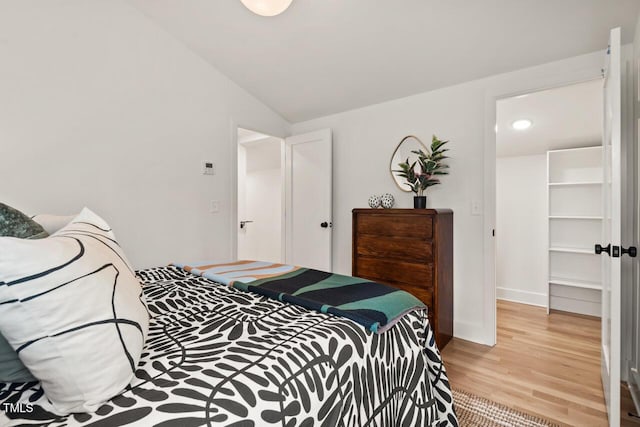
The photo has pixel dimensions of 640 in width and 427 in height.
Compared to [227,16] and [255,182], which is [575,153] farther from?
[255,182]

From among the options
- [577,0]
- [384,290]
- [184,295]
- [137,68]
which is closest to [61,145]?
[137,68]

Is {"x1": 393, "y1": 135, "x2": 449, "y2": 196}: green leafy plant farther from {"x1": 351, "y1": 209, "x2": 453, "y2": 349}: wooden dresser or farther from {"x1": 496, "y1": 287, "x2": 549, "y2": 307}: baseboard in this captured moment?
{"x1": 496, "y1": 287, "x2": 549, "y2": 307}: baseboard

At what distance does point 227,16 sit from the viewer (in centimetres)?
244

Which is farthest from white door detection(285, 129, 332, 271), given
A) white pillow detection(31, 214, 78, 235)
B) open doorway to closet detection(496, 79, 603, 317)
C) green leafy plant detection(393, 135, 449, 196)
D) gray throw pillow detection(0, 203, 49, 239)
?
gray throw pillow detection(0, 203, 49, 239)

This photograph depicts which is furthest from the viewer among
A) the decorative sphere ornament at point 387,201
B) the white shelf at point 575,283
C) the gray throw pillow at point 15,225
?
the white shelf at point 575,283

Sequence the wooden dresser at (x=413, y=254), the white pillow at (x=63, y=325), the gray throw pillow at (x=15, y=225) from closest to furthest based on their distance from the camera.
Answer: the white pillow at (x=63, y=325)
the gray throw pillow at (x=15, y=225)
the wooden dresser at (x=413, y=254)

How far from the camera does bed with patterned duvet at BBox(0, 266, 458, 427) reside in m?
0.61

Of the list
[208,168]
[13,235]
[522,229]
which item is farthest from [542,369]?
[208,168]

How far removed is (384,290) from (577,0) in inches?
82.2

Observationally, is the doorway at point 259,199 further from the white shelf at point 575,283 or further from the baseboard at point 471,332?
the white shelf at point 575,283

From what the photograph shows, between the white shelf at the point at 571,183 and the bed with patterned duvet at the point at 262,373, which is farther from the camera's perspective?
the white shelf at the point at 571,183

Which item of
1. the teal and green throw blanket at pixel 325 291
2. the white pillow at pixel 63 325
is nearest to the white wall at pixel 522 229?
the teal and green throw blanket at pixel 325 291

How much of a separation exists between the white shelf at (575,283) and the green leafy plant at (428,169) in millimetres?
1871

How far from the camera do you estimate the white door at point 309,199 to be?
341 centimetres
